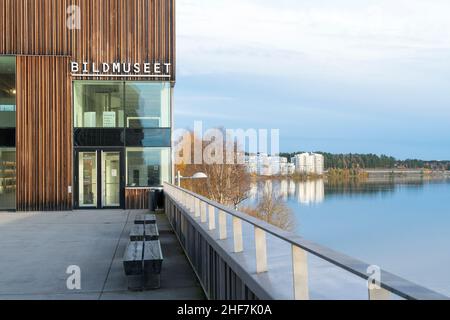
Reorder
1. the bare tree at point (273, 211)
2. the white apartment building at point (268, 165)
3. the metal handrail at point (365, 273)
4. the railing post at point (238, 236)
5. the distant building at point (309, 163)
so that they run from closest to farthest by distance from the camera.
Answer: the metal handrail at point (365, 273), the railing post at point (238, 236), the bare tree at point (273, 211), the white apartment building at point (268, 165), the distant building at point (309, 163)

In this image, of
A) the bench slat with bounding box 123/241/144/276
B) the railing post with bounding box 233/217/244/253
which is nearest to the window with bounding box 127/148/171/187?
the bench slat with bounding box 123/241/144/276

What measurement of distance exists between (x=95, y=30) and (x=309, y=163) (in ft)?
232

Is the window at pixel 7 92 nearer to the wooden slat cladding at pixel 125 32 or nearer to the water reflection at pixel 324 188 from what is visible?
the wooden slat cladding at pixel 125 32

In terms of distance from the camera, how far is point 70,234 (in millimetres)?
12852

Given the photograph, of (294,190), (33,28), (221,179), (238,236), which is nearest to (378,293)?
(238,236)

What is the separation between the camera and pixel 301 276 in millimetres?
3148

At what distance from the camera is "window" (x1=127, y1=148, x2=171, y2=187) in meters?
21.2

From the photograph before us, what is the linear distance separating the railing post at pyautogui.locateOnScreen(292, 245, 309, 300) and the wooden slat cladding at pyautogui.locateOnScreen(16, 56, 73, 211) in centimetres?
1849

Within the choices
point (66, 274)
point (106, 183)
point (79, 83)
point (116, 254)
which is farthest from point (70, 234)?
point (79, 83)

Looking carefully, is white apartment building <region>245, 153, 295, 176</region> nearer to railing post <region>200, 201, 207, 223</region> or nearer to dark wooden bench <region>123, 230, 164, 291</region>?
railing post <region>200, 201, 207, 223</region>

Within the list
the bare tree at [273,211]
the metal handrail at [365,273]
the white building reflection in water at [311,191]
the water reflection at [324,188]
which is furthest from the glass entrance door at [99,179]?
the white building reflection in water at [311,191]

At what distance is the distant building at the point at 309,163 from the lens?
276 feet

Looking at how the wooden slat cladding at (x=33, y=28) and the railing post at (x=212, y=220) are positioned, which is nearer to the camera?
the railing post at (x=212, y=220)

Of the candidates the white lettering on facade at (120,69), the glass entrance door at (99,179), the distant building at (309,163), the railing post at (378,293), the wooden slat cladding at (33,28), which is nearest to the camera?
the railing post at (378,293)
